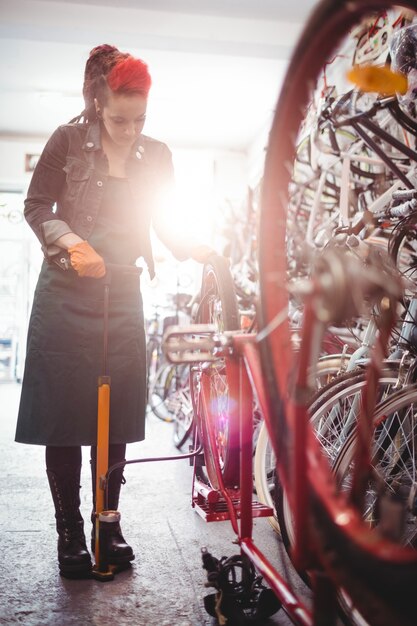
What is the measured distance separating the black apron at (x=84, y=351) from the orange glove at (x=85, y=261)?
0.18 metres

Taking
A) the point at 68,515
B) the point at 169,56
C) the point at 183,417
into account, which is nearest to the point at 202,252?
the point at 68,515

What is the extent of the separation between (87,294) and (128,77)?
65cm

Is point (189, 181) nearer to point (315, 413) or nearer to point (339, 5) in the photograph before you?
point (315, 413)

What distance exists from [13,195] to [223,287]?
25.5ft

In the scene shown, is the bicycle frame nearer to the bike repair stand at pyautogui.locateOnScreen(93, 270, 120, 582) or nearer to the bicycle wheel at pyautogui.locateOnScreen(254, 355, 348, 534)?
the bike repair stand at pyautogui.locateOnScreen(93, 270, 120, 582)

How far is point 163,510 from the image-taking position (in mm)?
2496

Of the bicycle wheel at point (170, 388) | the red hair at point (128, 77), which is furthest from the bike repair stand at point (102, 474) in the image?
the bicycle wheel at point (170, 388)

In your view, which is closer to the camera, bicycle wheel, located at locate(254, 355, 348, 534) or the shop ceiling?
bicycle wheel, located at locate(254, 355, 348, 534)

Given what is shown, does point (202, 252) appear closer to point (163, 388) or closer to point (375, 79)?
point (375, 79)

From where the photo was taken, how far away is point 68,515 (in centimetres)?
179

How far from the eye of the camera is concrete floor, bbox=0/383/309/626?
1.52 m

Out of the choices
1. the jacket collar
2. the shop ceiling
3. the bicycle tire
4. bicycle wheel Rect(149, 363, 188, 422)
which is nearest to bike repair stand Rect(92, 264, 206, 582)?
the jacket collar

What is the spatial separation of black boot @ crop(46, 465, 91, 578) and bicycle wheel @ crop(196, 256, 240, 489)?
1.37ft

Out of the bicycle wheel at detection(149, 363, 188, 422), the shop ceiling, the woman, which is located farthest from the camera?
the shop ceiling
